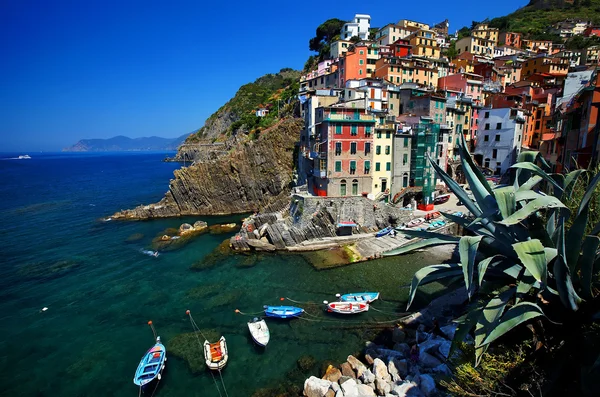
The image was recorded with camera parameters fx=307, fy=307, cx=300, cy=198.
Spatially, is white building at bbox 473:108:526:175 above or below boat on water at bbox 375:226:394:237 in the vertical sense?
above

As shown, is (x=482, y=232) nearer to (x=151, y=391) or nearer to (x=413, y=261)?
(x=151, y=391)

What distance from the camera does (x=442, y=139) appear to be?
150 ft

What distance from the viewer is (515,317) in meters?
7.35

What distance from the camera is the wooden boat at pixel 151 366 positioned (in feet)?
56.3

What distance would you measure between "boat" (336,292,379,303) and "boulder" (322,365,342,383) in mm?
6900

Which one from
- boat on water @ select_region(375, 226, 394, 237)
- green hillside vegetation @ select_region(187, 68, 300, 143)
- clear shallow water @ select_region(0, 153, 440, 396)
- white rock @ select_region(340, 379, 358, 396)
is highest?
green hillside vegetation @ select_region(187, 68, 300, 143)

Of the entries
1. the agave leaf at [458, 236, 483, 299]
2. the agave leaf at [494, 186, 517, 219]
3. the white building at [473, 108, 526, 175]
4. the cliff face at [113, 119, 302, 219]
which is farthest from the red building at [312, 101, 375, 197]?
the agave leaf at [458, 236, 483, 299]

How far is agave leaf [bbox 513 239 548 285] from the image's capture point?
6855 millimetres

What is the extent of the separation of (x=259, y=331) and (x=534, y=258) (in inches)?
691

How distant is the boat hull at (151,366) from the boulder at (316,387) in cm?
867

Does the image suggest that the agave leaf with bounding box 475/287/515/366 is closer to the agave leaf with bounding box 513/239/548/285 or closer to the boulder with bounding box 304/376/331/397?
the agave leaf with bounding box 513/239/548/285

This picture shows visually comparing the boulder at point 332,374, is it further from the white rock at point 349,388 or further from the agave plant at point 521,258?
the agave plant at point 521,258

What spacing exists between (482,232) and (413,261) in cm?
2296

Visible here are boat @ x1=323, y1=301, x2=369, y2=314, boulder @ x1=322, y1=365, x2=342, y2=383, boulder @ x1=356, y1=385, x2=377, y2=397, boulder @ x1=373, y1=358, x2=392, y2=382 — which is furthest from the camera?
boat @ x1=323, y1=301, x2=369, y2=314
